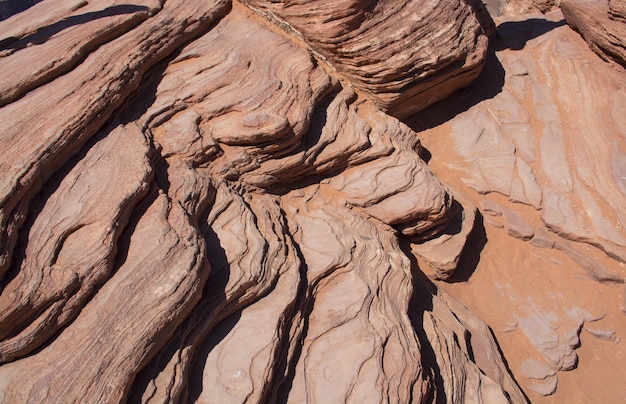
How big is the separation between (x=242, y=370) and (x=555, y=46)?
7.71m

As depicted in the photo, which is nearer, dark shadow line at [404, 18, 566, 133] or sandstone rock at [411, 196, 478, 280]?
sandstone rock at [411, 196, 478, 280]

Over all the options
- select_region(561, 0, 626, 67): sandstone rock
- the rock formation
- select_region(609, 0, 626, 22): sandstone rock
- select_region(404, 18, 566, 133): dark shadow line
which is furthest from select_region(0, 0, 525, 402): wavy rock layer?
select_region(609, 0, 626, 22): sandstone rock

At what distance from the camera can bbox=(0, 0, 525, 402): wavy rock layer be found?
320 cm

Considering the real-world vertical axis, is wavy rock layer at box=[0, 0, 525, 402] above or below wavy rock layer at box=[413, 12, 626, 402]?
above

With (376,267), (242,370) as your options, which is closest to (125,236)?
(242,370)

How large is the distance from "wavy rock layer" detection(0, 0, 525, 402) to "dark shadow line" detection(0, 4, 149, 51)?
0.13 ft

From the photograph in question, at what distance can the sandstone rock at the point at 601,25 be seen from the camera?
273 inches

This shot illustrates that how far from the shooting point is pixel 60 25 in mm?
5438

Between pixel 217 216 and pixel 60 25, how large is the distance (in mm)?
3324

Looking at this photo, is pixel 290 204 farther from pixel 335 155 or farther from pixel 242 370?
pixel 242 370

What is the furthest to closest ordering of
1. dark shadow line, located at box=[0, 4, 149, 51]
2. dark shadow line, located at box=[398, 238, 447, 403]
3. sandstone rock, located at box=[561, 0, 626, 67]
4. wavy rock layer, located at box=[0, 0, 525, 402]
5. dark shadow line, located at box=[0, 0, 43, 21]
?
dark shadow line, located at box=[0, 0, 43, 21], sandstone rock, located at box=[561, 0, 626, 67], dark shadow line, located at box=[0, 4, 149, 51], dark shadow line, located at box=[398, 238, 447, 403], wavy rock layer, located at box=[0, 0, 525, 402]

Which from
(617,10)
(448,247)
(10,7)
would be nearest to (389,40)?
(448,247)

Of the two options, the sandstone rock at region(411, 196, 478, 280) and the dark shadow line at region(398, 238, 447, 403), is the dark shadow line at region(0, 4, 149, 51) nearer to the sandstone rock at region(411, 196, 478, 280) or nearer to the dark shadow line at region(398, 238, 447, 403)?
the dark shadow line at region(398, 238, 447, 403)

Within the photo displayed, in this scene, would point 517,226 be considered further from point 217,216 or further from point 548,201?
point 217,216
